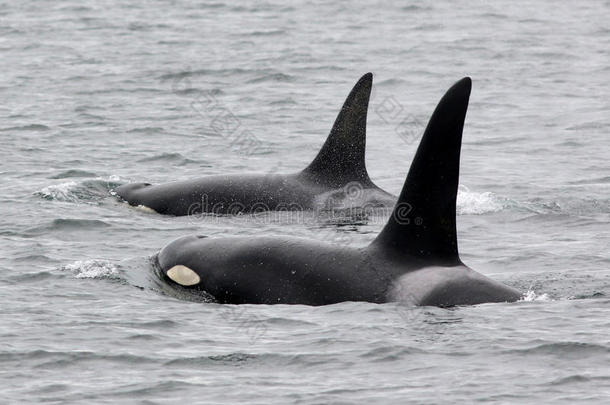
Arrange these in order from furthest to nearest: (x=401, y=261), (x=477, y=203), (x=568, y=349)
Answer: (x=477, y=203), (x=401, y=261), (x=568, y=349)

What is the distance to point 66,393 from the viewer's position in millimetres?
9672

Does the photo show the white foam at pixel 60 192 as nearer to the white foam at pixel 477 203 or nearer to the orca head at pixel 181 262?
the orca head at pixel 181 262

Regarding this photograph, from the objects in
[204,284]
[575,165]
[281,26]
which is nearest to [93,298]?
[204,284]

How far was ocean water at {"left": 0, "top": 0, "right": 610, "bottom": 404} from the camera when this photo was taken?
33.4ft

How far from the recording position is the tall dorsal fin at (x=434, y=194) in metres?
11.0

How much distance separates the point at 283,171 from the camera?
20.8m

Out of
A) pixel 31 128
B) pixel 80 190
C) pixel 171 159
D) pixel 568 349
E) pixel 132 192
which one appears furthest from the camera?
pixel 31 128

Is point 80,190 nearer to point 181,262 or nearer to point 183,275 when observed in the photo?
point 181,262

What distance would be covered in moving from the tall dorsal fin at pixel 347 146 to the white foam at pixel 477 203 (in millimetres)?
Answer: 1386

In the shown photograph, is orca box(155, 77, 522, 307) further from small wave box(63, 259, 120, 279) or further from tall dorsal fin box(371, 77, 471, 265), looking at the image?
small wave box(63, 259, 120, 279)

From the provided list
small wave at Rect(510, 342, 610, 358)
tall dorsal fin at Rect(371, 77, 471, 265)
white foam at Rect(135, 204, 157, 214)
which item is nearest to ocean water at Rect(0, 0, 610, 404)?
small wave at Rect(510, 342, 610, 358)

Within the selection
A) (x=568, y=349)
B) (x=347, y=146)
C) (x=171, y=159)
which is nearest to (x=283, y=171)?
(x=171, y=159)

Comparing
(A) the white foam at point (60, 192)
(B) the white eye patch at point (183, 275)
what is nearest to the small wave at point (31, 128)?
(A) the white foam at point (60, 192)

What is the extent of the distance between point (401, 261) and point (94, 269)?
3.53 meters
